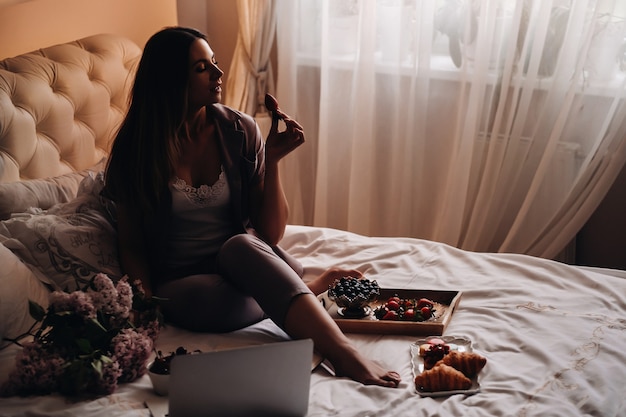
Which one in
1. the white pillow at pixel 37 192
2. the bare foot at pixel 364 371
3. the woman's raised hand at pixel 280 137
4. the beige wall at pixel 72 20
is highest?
the beige wall at pixel 72 20

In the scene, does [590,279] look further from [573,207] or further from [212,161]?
[212,161]

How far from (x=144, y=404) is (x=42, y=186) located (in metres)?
0.89

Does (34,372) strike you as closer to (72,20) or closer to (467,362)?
(467,362)

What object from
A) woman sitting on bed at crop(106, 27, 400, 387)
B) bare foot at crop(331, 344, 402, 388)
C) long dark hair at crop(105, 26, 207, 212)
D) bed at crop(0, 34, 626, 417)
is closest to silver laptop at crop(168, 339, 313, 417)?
bed at crop(0, 34, 626, 417)

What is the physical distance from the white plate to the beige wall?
5.44 ft

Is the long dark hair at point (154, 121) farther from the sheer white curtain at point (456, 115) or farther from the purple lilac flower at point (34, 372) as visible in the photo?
the sheer white curtain at point (456, 115)

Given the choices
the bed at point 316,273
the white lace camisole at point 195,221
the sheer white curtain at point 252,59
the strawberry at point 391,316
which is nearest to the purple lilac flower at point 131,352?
the bed at point 316,273

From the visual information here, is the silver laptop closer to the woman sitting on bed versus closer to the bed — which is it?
the bed

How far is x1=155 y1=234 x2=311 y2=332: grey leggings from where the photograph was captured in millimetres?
2016

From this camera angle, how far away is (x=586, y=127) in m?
3.01

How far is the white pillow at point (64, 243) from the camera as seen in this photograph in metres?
2.12

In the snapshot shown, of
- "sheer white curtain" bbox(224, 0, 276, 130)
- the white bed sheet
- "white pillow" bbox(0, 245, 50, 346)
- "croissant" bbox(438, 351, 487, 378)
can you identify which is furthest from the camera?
"sheer white curtain" bbox(224, 0, 276, 130)

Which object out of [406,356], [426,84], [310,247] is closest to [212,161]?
[310,247]

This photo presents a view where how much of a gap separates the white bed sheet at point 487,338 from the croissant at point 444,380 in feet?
0.12
